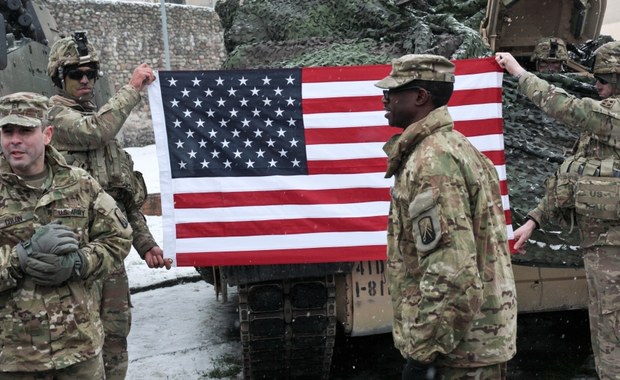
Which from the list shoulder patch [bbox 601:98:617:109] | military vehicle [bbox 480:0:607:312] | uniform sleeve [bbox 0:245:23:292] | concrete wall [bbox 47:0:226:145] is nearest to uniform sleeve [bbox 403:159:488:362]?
uniform sleeve [bbox 0:245:23:292]

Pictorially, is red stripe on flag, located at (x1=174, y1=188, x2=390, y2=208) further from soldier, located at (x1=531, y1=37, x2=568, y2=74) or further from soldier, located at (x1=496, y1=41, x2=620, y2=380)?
soldier, located at (x1=531, y1=37, x2=568, y2=74)

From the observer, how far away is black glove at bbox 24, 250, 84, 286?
2402 millimetres

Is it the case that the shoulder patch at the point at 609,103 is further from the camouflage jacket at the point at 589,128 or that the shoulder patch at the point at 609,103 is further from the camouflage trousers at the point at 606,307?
the camouflage trousers at the point at 606,307

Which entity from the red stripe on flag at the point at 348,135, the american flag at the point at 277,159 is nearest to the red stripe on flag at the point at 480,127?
the american flag at the point at 277,159

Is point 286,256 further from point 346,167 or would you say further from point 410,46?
point 410,46

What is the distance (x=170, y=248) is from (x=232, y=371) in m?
1.10

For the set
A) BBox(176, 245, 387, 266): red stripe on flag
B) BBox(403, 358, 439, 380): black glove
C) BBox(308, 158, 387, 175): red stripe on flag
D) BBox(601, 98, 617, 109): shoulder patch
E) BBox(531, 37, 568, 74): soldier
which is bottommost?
BBox(176, 245, 387, 266): red stripe on flag

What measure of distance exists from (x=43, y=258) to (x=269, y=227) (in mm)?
1598

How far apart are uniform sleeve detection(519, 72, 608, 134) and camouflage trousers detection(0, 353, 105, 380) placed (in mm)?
2224

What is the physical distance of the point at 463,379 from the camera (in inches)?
88.9

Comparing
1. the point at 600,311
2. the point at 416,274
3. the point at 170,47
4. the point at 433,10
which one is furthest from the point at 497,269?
the point at 170,47

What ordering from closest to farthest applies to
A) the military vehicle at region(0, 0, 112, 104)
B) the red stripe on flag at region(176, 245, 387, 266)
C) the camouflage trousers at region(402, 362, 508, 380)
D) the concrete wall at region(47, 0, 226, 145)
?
1. the camouflage trousers at region(402, 362, 508, 380)
2. the red stripe on flag at region(176, 245, 387, 266)
3. the military vehicle at region(0, 0, 112, 104)
4. the concrete wall at region(47, 0, 226, 145)

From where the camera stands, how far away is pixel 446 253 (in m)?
2.11

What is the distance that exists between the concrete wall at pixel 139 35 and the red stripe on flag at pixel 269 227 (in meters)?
17.7
